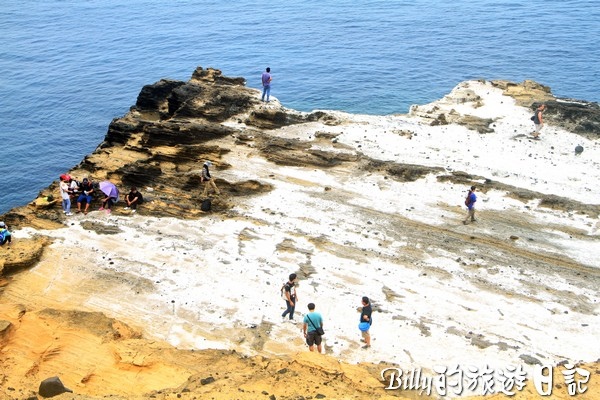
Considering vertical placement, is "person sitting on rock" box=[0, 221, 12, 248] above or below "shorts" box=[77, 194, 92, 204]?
below

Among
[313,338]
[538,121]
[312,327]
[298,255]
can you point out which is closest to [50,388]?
[312,327]

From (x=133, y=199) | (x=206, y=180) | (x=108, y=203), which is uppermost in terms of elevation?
(x=206, y=180)

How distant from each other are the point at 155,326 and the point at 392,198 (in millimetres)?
12606

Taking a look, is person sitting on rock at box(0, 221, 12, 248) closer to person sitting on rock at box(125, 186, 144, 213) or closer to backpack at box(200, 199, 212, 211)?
person sitting on rock at box(125, 186, 144, 213)

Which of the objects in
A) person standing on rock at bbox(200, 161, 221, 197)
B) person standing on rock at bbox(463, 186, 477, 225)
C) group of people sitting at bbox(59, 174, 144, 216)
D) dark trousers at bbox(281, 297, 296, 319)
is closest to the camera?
dark trousers at bbox(281, 297, 296, 319)

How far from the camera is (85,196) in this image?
2614 centimetres

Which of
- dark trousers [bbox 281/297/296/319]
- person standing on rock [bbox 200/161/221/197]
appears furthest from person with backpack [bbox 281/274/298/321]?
person standing on rock [bbox 200/161/221/197]

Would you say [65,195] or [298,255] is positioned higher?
[65,195]

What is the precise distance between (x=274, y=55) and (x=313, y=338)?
5092 centimetres

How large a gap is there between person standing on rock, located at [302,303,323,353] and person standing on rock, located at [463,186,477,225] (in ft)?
32.7

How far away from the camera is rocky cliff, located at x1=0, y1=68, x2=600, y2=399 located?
17.1m

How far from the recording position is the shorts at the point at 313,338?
1755 centimetres

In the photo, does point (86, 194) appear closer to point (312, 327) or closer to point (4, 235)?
point (4, 235)

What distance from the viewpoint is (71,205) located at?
26750 mm
